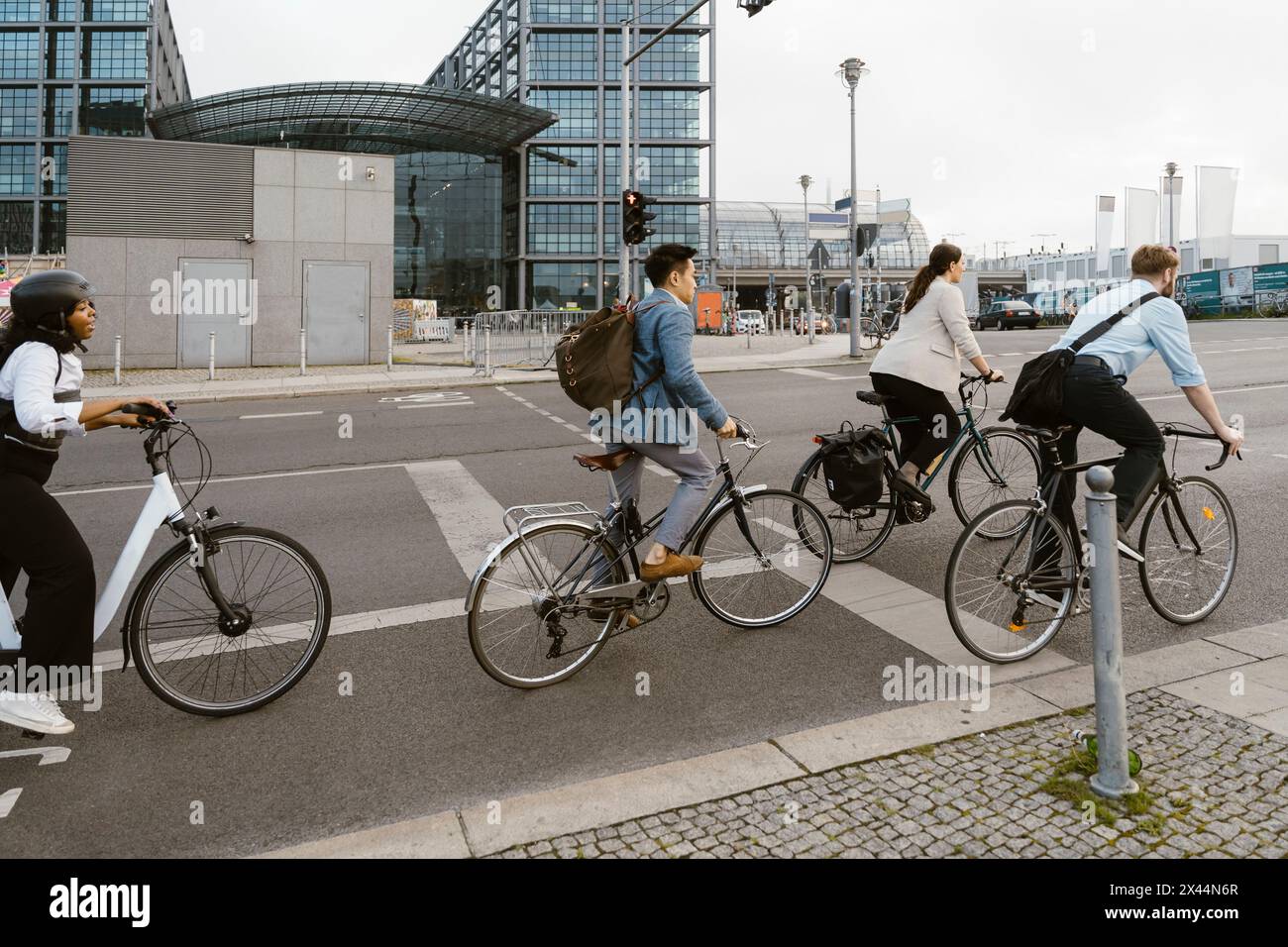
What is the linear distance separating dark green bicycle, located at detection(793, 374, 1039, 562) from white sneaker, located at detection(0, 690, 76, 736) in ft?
12.8

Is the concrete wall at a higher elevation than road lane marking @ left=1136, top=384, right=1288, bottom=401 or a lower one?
higher

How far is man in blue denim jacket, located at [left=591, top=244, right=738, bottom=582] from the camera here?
4.27 metres

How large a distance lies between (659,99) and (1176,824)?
67.6 metres

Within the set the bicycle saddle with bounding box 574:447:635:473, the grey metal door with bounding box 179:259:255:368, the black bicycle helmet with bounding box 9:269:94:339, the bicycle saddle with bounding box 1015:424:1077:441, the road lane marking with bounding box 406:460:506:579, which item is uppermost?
the grey metal door with bounding box 179:259:255:368

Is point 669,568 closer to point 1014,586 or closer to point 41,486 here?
point 1014,586

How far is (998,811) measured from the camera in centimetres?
301

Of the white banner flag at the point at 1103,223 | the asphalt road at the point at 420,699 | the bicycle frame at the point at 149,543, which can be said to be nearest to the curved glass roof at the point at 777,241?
the white banner flag at the point at 1103,223

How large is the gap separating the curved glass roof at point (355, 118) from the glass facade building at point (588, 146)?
268 inches

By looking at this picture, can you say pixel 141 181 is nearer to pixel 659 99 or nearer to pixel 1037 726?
pixel 1037 726

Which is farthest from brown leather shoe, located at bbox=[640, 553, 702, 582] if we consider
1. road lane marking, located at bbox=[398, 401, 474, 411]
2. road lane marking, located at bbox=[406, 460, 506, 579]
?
road lane marking, located at bbox=[398, 401, 474, 411]

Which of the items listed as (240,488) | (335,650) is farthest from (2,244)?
(335,650)

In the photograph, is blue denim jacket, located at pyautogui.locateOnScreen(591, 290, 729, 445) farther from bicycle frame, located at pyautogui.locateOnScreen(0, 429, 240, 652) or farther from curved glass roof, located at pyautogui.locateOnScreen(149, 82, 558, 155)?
curved glass roof, located at pyautogui.locateOnScreen(149, 82, 558, 155)

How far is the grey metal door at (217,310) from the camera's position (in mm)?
24344

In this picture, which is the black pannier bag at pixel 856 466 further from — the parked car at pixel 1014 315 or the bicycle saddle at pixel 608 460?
the parked car at pixel 1014 315
